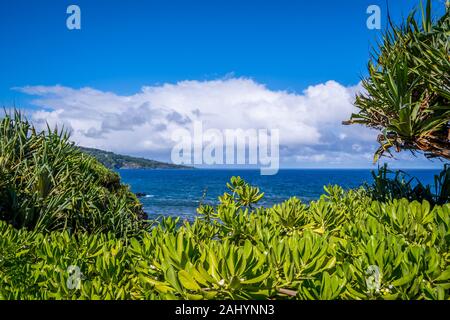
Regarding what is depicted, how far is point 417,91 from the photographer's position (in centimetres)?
472

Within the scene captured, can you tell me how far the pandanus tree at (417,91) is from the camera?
3.99m

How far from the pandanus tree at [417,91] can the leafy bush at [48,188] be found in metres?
4.56

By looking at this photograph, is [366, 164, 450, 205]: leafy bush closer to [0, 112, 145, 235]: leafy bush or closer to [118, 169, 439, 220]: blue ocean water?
[118, 169, 439, 220]: blue ocean water

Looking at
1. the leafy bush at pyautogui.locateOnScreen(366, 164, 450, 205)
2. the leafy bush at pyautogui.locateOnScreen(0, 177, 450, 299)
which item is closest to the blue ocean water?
the leafy bush at pyautogui.locateOnScreen(366, 164, 450, 205)

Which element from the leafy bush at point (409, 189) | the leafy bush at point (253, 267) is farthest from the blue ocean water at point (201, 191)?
Answer: the leafy bush at point (253, 267)

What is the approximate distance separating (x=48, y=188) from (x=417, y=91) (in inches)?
228

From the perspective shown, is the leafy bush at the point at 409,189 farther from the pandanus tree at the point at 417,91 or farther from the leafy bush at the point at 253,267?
the leafy bush at the point at 253,267

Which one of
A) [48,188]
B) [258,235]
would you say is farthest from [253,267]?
[48,188]

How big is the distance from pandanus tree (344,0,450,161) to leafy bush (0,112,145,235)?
4.56 meters

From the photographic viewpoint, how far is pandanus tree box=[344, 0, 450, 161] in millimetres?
3992

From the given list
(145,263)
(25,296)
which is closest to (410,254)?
(145,263)

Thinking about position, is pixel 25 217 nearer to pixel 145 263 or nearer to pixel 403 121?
pixel 145 263

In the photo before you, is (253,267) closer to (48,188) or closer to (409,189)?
(409,189)
